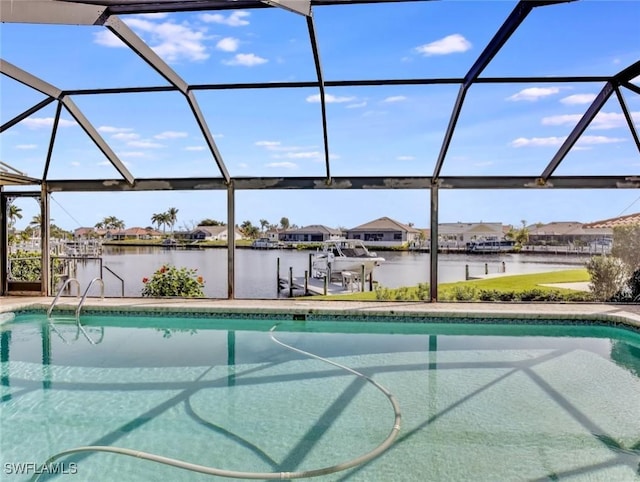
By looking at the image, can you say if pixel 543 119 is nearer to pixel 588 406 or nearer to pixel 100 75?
pixel 588 406

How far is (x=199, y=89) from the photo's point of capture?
19.6ft

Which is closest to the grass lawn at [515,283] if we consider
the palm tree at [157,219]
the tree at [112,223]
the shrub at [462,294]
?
the shrub at [462,294]

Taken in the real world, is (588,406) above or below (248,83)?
below

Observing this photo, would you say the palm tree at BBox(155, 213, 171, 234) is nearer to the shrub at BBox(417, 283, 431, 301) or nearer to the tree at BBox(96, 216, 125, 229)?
the tree at BBox(96, 216, 125, 229)

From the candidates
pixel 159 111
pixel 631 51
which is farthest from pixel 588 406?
pixel 159 111

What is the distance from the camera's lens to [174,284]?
26.9 ft

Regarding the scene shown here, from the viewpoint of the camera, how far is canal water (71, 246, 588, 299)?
14.0m

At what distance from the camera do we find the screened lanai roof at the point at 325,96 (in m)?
5.26

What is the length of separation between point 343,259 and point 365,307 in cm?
1047

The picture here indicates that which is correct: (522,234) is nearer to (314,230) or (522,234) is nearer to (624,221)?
(314,230)

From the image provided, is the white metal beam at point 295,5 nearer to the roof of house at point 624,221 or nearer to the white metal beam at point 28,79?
the white metal beam at point 28,79

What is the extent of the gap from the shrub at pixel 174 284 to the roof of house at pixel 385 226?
2246 centimetres

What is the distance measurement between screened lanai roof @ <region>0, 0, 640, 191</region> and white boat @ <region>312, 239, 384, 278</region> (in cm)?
901

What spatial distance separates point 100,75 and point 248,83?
215 cm
